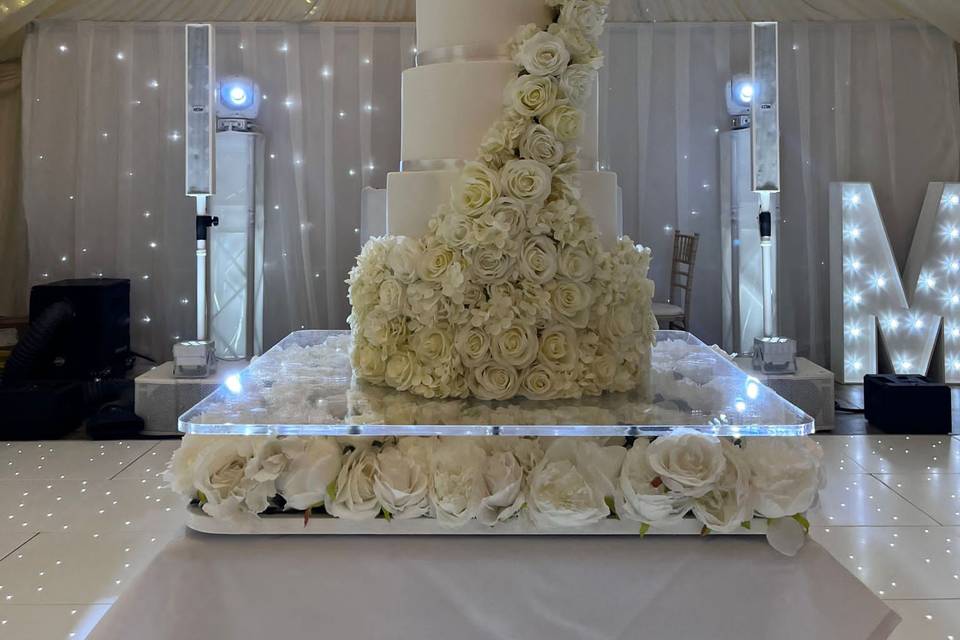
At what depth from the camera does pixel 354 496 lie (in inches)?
49.3

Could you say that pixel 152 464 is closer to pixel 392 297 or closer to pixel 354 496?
pixel 392 297

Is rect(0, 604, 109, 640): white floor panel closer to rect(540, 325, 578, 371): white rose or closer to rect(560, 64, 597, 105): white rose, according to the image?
rect(540, 325, 578, 371): white rose

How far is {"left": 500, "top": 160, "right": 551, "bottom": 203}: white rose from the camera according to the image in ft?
4.65

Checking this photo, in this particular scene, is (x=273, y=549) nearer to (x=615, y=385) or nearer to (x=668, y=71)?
(x=615, y=385)

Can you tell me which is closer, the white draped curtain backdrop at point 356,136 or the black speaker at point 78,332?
the black speaker at point 78,332

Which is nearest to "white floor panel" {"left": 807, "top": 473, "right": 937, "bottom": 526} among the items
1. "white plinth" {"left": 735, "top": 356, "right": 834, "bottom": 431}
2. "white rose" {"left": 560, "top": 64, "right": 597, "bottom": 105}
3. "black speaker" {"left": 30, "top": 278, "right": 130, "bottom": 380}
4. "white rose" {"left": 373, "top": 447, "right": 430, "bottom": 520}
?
"white plinth" {"left": 735, "top": 356, "right": 834, "bottom": 431}

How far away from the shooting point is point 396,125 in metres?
5.59

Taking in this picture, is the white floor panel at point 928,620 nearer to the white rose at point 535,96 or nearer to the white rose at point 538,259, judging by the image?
the white rose at point 538,259

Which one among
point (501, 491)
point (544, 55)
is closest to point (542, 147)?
point (544, 55)

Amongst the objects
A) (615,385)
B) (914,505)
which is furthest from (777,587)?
(914,505)

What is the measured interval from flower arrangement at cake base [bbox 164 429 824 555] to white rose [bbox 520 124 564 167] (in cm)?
50

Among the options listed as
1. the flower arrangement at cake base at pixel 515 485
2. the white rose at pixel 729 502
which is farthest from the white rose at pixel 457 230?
the white rose at pixel 729 502

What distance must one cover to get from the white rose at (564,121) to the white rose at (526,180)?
0.25 feet

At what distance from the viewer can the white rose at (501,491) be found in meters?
1.23
